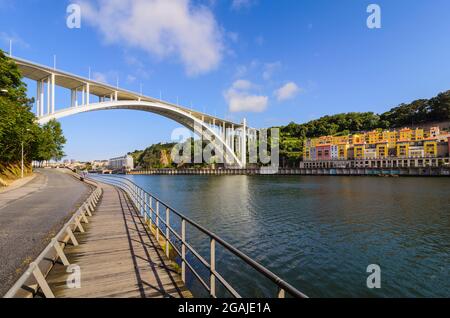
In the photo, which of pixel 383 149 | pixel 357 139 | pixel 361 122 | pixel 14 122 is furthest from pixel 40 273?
pixel 361 122

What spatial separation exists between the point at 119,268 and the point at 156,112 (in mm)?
67677

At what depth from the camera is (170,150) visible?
16938 centimetres

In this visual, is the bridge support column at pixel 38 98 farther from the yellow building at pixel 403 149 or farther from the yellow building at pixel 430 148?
the yellow building at pixel 430 148

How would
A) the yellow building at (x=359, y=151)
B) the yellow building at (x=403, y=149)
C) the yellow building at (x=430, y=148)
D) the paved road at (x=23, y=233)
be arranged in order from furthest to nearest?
the yellow building at (x=359, y=151) < the yellow building at (x=403, y=149) < the yellow building at (x=430, y=148) < the paved road at (x=23, y=233)

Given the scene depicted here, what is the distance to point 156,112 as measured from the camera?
69500 mm

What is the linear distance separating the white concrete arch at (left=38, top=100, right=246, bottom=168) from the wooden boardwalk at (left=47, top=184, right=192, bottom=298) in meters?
39.1

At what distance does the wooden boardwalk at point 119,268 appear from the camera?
441 cm

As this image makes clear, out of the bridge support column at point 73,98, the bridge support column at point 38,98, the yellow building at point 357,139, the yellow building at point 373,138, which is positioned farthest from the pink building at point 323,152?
the bridge support column at point 38,98

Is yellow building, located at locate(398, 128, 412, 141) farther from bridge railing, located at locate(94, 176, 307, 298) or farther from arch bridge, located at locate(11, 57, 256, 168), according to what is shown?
bridge railing, located at locate(94, 176, 307, 298)

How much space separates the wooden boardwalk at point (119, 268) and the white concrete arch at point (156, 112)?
39138mm

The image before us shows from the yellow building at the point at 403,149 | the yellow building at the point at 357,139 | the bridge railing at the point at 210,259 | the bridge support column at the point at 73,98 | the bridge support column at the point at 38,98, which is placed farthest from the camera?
the yellow building at the point at 357,139

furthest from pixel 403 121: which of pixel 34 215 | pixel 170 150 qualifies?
pixel 34 215

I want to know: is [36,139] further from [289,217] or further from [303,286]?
[303,286]

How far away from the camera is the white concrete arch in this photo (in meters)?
Answer: 41.9
